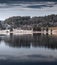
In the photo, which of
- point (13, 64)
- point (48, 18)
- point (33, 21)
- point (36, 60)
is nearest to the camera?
point (13, 64)

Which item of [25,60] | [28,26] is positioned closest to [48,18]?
[28,26]

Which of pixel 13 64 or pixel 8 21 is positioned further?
pixel 8 21

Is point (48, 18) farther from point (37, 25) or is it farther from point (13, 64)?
point (13, 64)

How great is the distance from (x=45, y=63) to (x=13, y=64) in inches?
60.6

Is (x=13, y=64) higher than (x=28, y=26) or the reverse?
higher

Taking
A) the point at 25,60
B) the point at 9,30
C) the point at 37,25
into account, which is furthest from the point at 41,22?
the point at 25,60

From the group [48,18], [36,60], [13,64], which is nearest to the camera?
[13,64]

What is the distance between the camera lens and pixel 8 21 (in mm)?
110125

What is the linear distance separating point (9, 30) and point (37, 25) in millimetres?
9513

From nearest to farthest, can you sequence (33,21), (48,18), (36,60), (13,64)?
1. (13,64)
2. (36,60)
3. (48,18)
4. (33,21)

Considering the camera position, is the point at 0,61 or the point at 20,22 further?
the point at 20,22

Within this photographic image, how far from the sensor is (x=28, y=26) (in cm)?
11731

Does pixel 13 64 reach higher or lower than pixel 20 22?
higher

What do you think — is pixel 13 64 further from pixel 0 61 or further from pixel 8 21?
pixel 8 21
